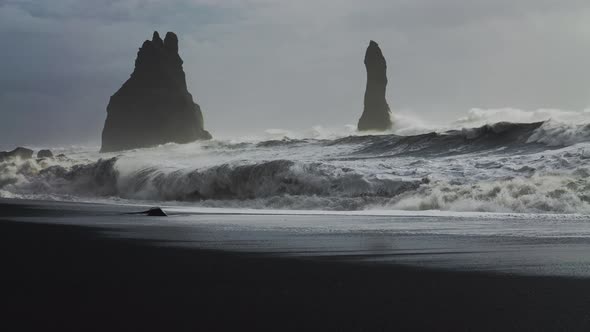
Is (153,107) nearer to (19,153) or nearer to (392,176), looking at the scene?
(19,153)

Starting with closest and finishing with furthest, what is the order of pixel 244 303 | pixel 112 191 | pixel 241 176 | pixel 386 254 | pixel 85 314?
pixel 85 314
pixel 244 303
pixel 386 254
pixel 241 176
pixel 112 191

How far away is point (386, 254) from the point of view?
7.56m

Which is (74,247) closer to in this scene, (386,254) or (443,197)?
(386,254)

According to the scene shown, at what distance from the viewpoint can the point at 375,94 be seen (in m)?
87.9

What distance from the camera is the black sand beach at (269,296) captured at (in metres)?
3.72

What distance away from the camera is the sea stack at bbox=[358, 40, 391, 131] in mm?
85500

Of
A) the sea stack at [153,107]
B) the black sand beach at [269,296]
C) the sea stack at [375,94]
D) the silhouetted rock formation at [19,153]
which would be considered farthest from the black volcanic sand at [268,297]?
the sea stack at [153,107]

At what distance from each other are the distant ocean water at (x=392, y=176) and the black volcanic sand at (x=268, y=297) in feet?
39.2

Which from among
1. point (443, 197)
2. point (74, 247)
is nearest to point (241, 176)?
point (443, 197)

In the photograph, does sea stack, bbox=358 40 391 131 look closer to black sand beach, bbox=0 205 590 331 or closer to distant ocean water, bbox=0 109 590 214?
distant ocean water, bbox=0 109 590 214

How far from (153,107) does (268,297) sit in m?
99.1

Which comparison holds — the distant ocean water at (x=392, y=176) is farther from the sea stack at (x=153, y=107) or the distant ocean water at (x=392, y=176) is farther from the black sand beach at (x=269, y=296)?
the sea stack at (x=153, y=107)

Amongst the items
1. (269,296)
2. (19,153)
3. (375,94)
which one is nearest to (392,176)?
(269,296)

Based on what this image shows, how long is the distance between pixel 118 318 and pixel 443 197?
16.5 m
